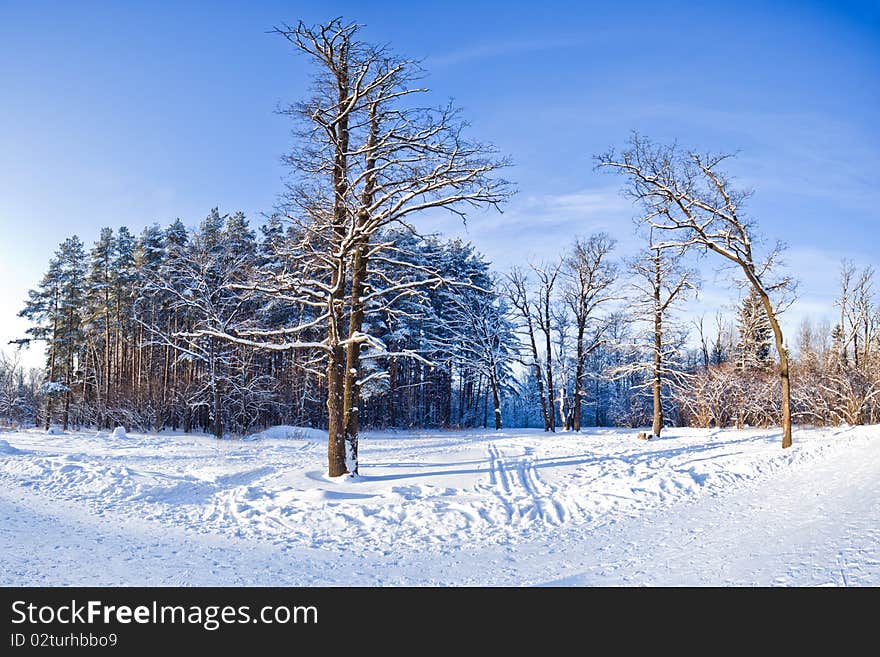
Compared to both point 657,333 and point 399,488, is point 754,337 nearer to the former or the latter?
point 657,333

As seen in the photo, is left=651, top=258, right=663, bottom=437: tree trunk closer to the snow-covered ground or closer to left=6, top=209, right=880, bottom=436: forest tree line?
left=6, top=209, right=880, bottom=436: forest tree line

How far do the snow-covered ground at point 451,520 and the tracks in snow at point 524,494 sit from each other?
57 mm

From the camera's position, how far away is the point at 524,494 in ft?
35.2

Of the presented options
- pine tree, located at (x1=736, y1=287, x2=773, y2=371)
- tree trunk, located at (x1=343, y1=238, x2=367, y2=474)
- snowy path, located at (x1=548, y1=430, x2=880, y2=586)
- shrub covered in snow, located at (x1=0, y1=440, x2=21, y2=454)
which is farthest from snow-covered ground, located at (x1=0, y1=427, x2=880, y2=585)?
pine tree, located at (x1=736, y1=287, x2=773, y2=371)

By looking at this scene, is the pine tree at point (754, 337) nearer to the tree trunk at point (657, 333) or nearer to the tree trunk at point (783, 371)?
the tree trunk at point (657, 333)

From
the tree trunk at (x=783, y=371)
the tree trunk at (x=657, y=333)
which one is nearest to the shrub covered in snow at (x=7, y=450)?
the tree trunk at (x=783, y=371)

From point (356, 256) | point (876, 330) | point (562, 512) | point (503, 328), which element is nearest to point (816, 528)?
point (562, 512)

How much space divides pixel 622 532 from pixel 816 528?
2.78m

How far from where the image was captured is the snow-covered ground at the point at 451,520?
20.1ft

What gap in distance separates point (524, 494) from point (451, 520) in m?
2.56

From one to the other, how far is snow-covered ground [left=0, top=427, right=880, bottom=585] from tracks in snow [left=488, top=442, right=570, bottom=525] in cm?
6
